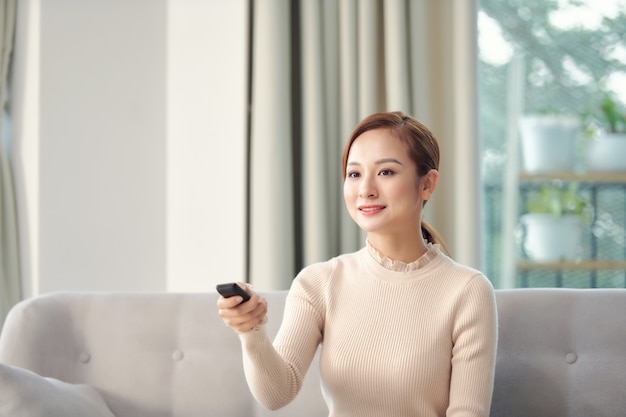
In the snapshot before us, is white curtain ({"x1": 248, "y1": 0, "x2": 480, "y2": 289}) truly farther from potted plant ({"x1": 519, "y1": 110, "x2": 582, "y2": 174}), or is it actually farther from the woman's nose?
the woman's nose

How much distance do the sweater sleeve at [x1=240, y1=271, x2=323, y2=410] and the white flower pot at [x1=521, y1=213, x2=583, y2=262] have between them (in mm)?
1394

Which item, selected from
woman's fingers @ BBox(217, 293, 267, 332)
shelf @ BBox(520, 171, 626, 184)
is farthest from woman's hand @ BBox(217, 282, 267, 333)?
shelf @ BBox(520, 171, 626, 184)

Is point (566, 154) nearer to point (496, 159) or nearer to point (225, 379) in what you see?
point (496, 159)

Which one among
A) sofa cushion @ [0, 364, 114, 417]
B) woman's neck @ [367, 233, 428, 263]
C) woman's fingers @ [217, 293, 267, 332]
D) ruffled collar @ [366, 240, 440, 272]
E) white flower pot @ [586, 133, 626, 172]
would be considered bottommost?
sofa cushion @ [0, 364, 114, 417]

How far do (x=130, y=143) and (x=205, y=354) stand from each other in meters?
1.26

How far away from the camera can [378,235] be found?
175 centimetres

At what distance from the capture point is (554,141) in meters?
2.94

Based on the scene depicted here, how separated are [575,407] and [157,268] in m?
1.63

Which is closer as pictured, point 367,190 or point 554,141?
point 367,190

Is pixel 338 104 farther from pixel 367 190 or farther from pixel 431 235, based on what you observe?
pixel 367 190

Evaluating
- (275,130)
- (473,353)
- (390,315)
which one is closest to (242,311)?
(390,315)

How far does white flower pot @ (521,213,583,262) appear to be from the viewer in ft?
9.62

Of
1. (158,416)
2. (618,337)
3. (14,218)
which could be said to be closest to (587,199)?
(618,337)

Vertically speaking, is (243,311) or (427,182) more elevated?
(427,182)
